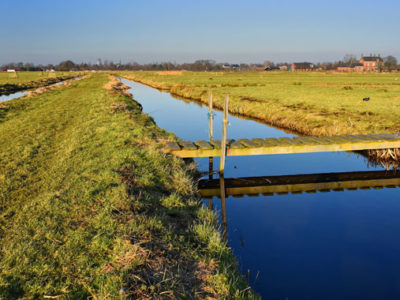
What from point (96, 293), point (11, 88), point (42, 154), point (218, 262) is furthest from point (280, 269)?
point (11, 88)

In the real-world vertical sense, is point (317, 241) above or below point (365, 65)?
below

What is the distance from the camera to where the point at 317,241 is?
25.1 ft

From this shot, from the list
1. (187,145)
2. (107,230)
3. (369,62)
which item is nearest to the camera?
(107,230)

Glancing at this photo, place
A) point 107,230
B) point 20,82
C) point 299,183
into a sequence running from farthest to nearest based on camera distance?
point 20,82 → point 299,183 → point 107,230

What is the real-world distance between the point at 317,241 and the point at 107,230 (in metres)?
5.35

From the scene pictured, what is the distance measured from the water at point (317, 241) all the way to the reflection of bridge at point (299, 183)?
466mm

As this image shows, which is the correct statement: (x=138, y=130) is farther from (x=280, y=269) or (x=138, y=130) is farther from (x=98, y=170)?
(x=280, y=269)

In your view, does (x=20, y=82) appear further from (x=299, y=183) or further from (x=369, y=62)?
(x=369, y=62)

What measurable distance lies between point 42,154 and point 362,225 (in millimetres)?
11164

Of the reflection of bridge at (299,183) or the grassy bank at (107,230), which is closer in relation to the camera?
the grassy bank at (107,230)

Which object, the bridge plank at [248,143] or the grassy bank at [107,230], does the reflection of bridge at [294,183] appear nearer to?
the bridge plank at [248,143]

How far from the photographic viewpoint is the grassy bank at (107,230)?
4.30m

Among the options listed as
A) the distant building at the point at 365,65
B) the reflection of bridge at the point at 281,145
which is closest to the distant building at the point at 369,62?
the distant building at the point at 365,65

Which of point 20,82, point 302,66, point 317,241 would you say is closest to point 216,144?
point 317,241
